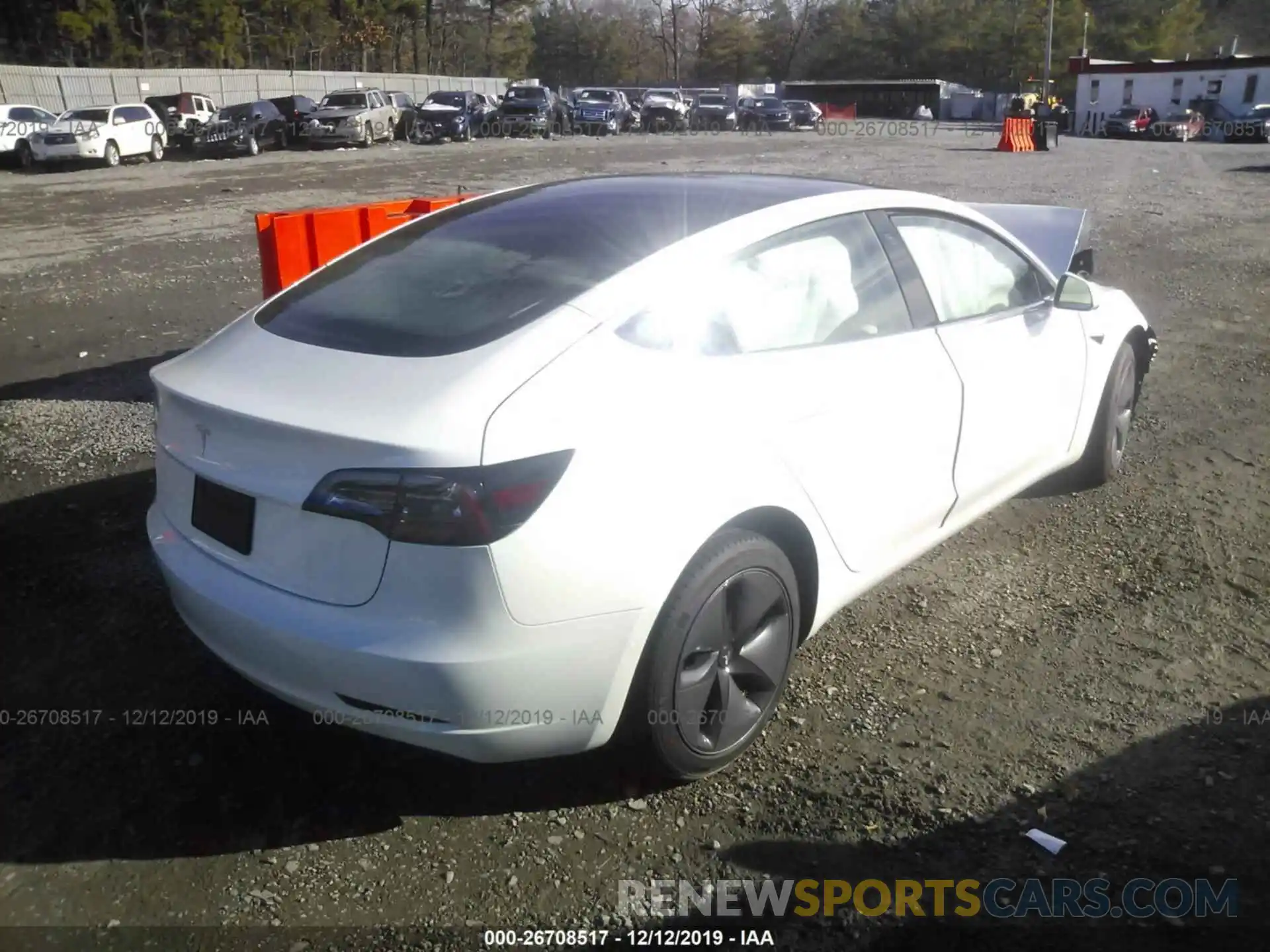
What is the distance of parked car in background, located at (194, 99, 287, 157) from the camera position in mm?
31094

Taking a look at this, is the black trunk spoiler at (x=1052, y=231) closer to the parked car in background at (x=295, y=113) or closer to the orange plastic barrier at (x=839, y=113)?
the parked car in background at (x=295, y=113)

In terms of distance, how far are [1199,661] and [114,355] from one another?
707 centimetres

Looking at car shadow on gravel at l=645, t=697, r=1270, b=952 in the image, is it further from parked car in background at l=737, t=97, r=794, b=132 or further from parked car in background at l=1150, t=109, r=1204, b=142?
Result: parked car in background at l=1150, t=109, r=1204, b=142

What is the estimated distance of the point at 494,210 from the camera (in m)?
3.77

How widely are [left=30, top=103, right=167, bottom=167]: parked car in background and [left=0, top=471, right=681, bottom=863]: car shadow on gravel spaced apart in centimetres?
2592

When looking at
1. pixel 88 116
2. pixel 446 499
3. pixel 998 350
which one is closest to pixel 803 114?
pixel 88 116

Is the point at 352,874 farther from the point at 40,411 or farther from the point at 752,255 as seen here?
the point at 40,411

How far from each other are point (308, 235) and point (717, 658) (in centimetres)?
447

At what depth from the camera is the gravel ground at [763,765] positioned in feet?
8.87

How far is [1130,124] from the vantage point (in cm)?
4931

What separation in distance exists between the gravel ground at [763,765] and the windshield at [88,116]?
80.4ft

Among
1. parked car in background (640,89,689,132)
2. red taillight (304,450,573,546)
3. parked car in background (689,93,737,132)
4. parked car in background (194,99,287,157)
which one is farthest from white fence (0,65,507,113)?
red taillight (304,450,573,546)

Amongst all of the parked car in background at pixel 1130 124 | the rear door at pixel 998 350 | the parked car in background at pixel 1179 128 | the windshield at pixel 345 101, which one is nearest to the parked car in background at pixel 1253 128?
the parked car in background at pixel 1179 128

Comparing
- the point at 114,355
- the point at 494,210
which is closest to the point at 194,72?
the point at 114,355
